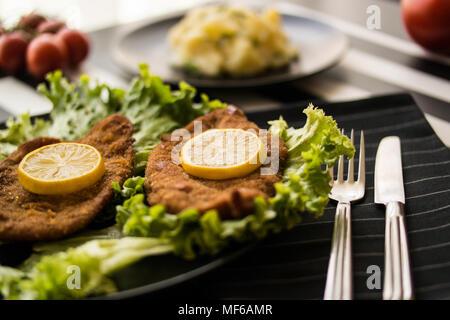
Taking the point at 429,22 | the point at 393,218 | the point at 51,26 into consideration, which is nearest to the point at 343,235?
the point at 393,218

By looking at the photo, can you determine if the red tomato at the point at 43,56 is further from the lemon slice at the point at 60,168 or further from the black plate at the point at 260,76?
the lemon slice at the point at 60,168

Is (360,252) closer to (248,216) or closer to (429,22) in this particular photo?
(248,216)

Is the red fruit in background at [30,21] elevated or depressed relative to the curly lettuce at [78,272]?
elevated

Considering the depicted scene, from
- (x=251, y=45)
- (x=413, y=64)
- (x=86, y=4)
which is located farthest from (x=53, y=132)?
(x=86, y=4)

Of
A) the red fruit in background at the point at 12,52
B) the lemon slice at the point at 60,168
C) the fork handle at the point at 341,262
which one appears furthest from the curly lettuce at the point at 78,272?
the red fruit in background at the point at 12,52

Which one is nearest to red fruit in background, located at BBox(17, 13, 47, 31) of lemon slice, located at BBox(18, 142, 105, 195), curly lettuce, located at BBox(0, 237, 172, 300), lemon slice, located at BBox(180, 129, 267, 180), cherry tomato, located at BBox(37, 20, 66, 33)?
cherry tomato, located at BBox(37, 20, 66, 33)

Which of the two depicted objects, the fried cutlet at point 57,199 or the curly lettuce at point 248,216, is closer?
the curly lettuce at point 248,216
